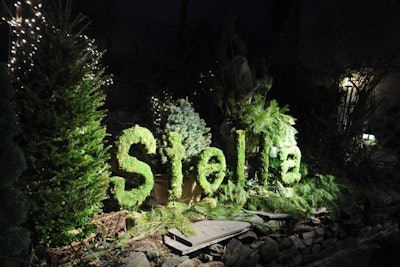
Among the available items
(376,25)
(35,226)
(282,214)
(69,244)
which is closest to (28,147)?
(35,226)

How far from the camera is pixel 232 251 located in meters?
5.23

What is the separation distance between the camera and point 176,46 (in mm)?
9492

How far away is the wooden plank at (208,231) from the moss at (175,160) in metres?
0.56

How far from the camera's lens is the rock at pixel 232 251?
5.15 metres

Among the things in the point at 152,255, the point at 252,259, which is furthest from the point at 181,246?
the point at 252,259

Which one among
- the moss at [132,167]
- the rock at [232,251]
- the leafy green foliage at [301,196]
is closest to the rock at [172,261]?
the rock at [232,251]

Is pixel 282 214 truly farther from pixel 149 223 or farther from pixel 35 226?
pixel 35 226

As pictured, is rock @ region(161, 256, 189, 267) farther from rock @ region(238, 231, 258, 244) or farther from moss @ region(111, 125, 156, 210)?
rock @ region(238, 231, 258, 244)

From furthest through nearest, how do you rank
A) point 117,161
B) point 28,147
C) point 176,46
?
point 176,46, point 117,161, point 28,147

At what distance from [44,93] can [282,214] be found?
4.11m

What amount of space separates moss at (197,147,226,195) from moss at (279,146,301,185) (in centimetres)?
133

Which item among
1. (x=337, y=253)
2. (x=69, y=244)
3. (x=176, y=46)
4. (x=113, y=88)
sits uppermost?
(x=176, y=46)

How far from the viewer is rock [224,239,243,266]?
5152mm

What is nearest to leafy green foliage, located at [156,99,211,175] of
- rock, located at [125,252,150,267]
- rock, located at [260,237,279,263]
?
rock, located at [125,252,150,267]
